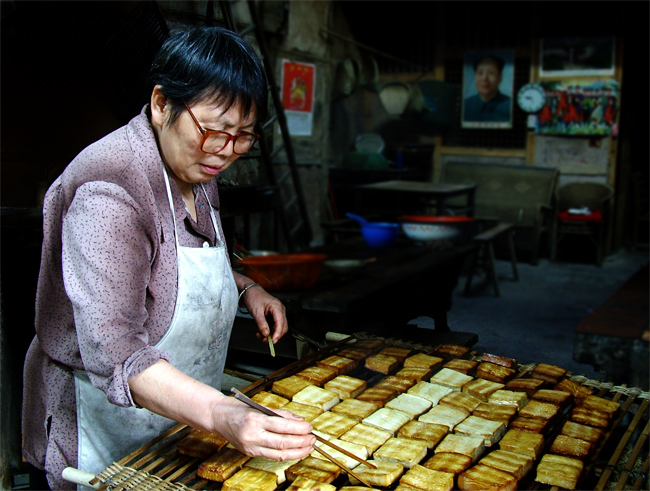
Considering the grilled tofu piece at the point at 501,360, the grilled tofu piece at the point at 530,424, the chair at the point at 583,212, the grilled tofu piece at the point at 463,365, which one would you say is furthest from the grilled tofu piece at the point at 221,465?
the chair at the point at 583,212

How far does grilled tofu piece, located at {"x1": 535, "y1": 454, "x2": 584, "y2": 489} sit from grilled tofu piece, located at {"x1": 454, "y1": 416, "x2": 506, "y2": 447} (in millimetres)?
172

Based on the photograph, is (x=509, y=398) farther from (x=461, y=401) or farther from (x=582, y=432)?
(x=582, y=432)

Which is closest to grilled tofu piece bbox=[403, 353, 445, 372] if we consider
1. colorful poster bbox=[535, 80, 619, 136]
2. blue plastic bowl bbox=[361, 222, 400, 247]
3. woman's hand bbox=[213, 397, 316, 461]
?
woman's hand bbox=[213, 397, 316, 461]

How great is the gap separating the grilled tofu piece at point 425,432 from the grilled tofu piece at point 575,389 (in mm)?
498

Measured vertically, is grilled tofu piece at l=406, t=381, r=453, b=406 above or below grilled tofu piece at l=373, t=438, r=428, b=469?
above

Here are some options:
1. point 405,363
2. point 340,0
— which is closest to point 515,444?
point 405,363

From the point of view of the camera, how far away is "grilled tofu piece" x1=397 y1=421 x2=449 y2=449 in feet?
5.71

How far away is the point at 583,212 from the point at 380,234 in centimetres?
532

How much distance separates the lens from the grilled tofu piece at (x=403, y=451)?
1.61 meters

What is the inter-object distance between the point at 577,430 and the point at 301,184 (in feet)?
20.8

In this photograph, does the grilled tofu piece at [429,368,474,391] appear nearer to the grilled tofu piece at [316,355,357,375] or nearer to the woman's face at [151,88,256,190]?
the grilled tofu piece at [316,355,357,375]

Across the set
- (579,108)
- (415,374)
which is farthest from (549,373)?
(579,108)

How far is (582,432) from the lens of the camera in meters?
1.75

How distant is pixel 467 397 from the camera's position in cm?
→ 200
